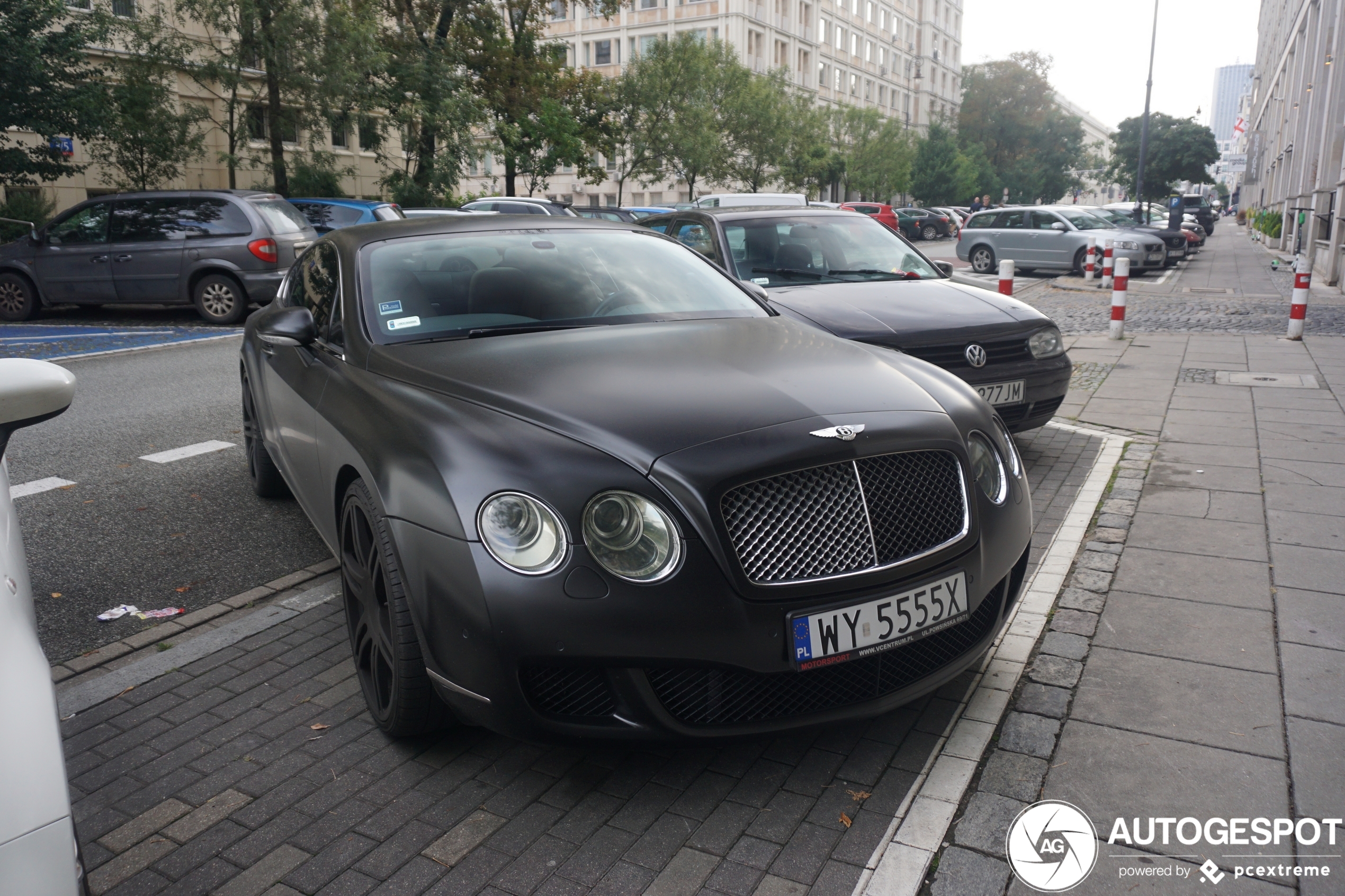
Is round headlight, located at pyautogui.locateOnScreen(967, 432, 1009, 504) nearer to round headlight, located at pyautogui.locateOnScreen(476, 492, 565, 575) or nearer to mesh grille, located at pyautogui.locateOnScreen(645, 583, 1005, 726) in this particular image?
mesh grille, located at pyautogui.locateOnScreen(645, 583, 1005, 726)

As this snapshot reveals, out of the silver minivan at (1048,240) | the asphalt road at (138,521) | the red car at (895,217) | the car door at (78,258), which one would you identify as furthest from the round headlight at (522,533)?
the red car at (895,217)

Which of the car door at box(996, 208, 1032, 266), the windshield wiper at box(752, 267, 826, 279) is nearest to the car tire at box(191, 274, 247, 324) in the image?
the windshield wiper at box(752, 267, 826, 279)

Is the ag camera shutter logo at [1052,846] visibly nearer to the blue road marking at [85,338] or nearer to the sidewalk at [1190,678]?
the sidewalk at [1190,678]

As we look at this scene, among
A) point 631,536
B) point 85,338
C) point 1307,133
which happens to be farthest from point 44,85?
point 1307,133

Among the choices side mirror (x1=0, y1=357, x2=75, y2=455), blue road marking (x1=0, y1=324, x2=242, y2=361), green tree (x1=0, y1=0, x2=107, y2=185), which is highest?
green tree (x1=0, y1=0, x2=107, y2=185)

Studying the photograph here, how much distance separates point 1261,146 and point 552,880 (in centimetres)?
7577

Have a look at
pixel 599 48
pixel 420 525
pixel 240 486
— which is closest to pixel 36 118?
pixel 240 486

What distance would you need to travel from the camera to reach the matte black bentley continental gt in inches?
98.5

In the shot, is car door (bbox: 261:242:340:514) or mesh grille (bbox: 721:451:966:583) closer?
mesh grille (bbox: 721:451:966:583)

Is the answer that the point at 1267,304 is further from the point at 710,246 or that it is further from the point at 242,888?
the point at 242,888

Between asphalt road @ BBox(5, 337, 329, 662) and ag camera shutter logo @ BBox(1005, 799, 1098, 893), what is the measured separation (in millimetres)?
3271

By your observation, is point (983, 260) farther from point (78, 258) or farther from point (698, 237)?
point (78, 258)

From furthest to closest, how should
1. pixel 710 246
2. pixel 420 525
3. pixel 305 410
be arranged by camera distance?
pixel 710 246, pixel 305 410, pixel 420 525

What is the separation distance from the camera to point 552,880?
245 cm
